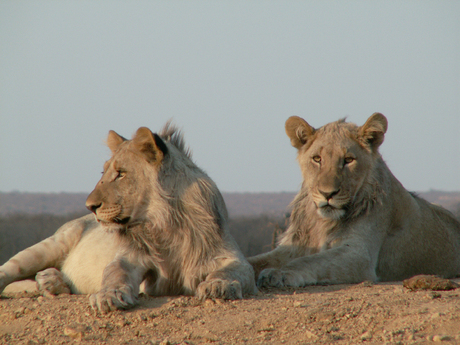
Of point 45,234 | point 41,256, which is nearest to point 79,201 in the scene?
point 45,234

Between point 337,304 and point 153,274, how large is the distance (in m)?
1.56

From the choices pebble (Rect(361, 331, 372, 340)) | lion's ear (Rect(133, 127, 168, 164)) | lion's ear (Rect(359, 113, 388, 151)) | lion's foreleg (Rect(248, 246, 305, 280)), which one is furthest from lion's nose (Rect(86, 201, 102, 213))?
lion's ear (Rect(359, 113, 388, 151))

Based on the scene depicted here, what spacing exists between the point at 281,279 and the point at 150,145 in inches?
61.7

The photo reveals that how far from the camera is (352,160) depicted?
5242mm

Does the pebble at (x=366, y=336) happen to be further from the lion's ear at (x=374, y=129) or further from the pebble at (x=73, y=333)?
the lion's ear at (x=374, y=129)

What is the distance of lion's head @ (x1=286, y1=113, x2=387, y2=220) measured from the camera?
5059 millimetres

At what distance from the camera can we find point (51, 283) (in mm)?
4812

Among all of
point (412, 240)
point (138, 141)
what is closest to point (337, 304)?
point (138, 141)

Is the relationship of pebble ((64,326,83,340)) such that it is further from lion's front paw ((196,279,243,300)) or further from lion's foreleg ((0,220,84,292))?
lion's foreleg ((0,220,84,292))

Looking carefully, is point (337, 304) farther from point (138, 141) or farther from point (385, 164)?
point (385, 164)

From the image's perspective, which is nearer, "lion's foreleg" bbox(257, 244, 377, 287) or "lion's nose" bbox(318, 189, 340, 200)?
"lion's foreleg" bbox(257, 244, 377, 287)

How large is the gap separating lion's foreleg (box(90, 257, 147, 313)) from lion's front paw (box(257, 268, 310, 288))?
3.39 feet

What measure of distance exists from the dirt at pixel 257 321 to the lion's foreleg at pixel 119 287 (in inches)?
2.6

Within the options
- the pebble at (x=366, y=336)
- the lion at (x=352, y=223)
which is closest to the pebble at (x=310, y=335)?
the pebble at (x=366, y=336)
